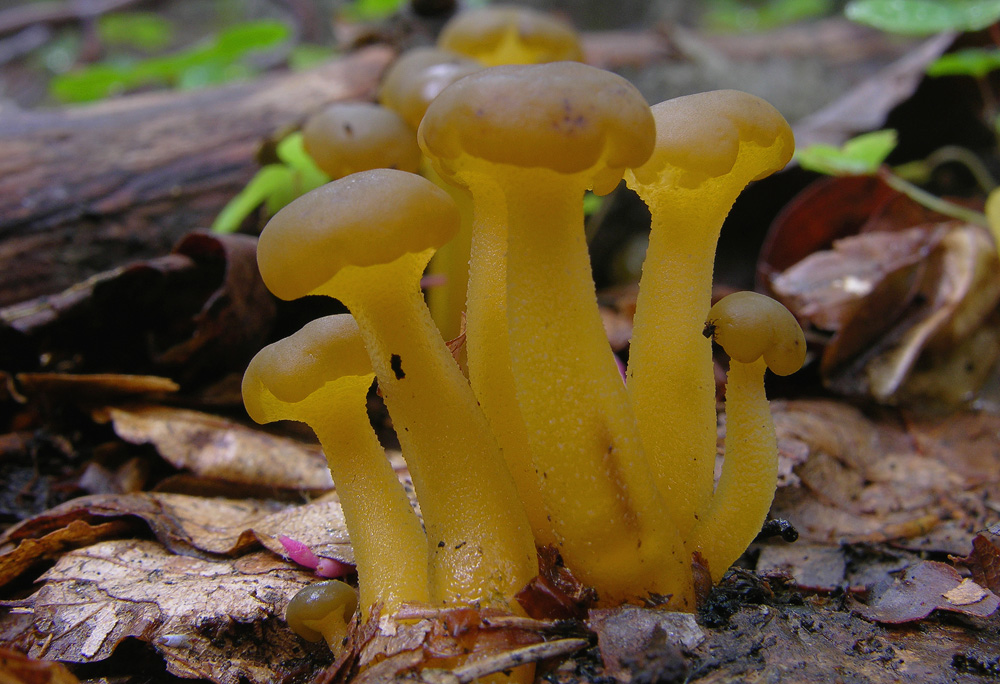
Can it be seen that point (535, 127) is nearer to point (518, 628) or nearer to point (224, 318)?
point (518, 628)

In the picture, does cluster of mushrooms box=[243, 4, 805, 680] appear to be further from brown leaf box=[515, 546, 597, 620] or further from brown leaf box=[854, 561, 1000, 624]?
brown leaf box=[854, 561, 1000, 624]

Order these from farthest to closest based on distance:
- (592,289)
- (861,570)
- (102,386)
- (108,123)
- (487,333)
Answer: (108,123)
(102,386)
(861,570)
(487,333)
(592,289)

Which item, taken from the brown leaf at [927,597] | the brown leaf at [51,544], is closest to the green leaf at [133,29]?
the brown leaf at [51,544]

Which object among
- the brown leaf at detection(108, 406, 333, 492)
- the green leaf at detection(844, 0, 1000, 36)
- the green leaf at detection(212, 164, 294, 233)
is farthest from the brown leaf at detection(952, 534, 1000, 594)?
the green leaf at detection(844, 0, 1000, 36)

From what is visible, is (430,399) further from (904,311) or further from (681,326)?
(904,311)

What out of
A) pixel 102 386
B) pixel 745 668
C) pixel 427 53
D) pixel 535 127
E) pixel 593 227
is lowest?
pixel 593 227

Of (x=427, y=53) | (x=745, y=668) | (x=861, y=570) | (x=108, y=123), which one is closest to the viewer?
(x=745, y=668)

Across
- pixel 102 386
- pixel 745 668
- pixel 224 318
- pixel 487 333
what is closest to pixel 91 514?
pixel 102 386

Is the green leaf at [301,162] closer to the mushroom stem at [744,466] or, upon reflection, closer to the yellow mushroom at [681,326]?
the yellow mushroom at [681,326]
